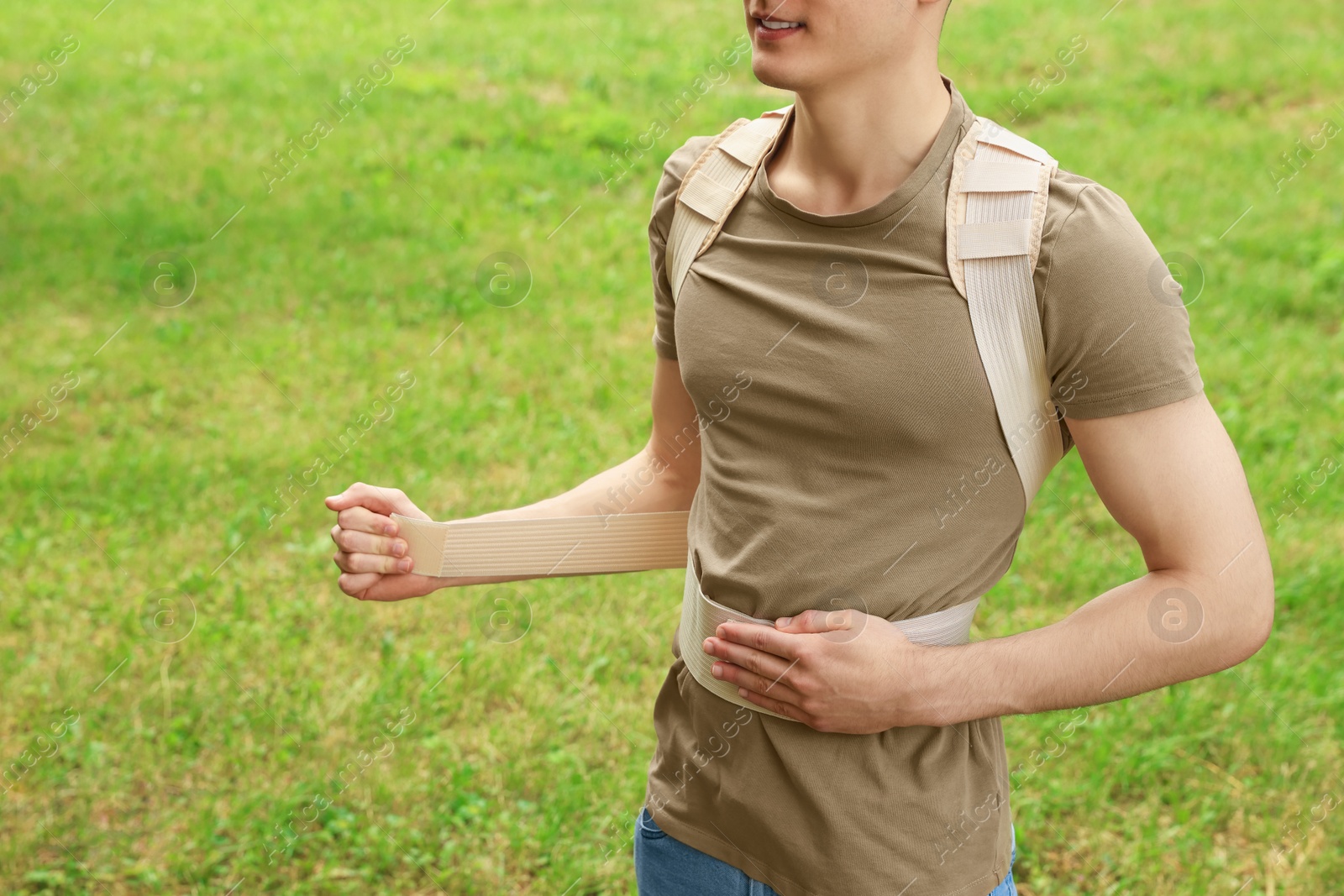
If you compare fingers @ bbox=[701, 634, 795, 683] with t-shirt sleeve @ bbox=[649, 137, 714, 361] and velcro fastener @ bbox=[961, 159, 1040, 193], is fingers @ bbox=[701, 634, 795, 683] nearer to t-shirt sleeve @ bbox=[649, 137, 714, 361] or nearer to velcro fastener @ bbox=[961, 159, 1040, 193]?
t-shirt sleeve @ bbox=[649, 137, 714, 361]

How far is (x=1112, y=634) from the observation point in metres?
1.39

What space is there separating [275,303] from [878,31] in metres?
5.85

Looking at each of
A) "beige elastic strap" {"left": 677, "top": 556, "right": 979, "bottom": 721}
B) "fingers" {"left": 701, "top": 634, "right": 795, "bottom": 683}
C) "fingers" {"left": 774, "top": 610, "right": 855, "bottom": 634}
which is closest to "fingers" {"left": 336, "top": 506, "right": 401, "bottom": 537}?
"beige elastic strap" {"left": 677, "top": 556, "right": 979, "bottom": 721}

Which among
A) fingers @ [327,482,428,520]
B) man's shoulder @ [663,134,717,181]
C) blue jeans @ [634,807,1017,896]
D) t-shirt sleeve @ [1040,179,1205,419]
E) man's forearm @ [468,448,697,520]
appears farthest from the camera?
man's forearm @ [468,448,697,520]

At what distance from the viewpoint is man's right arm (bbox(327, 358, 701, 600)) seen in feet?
6.06

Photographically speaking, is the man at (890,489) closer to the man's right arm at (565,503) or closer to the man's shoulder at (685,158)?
the man's shoulder at (685,158)

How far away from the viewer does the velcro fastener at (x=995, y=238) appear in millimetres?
1330

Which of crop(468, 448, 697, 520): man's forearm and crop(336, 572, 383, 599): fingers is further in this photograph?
crop(468, 448, 697, 520): man's forearm

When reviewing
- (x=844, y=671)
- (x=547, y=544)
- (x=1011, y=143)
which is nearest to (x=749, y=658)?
(x=844, y=671)

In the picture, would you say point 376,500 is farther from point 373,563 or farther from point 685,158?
point 685,158

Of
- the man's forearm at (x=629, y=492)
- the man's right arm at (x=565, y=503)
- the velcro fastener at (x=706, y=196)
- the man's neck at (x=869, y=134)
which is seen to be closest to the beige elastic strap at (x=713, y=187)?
the velcro fastener at (x=706, y=196)

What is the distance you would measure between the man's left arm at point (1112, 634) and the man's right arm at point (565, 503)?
48 centimetres

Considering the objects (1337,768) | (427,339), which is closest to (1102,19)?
(427,339)

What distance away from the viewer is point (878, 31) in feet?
4.76
